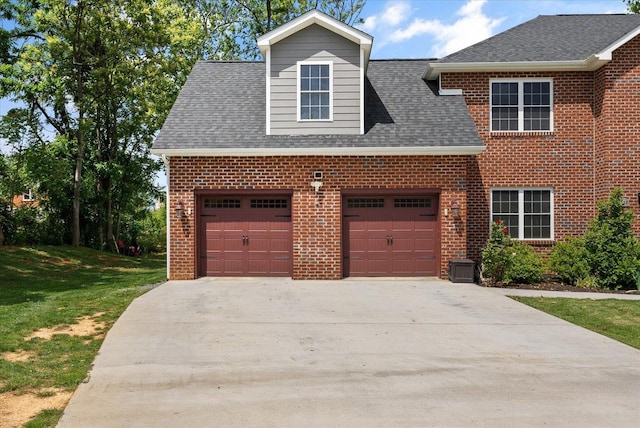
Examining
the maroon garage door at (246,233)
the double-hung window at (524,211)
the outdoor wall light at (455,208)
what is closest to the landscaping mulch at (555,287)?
the double-hung window at (524,211)

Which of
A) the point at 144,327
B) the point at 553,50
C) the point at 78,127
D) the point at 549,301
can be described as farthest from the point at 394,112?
the point at 78,127

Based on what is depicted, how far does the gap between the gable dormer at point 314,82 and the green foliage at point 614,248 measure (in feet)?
23.0

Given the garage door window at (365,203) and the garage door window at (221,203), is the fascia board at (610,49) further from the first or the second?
the garage door window at (221,203)

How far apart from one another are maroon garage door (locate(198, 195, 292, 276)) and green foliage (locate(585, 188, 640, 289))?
833 cm

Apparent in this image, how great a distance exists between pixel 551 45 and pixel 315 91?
309 inches

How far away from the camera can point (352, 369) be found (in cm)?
683

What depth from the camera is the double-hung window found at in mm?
15984

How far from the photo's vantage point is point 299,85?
1521 cm

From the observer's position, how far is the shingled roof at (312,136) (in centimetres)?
1442

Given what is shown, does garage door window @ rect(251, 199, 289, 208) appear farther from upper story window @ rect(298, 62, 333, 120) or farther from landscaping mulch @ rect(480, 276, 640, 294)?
landscaping mulch @ rect(480, 276, 640, 294)

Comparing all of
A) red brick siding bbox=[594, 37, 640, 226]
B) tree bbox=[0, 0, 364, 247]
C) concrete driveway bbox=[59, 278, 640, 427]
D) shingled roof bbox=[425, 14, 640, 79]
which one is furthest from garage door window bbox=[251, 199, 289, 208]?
tree bbox=[0, 0, 364, 247]

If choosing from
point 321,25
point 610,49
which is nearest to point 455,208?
point 610,49

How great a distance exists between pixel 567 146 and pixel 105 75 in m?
21.3

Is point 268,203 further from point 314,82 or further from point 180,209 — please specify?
point 314,82
